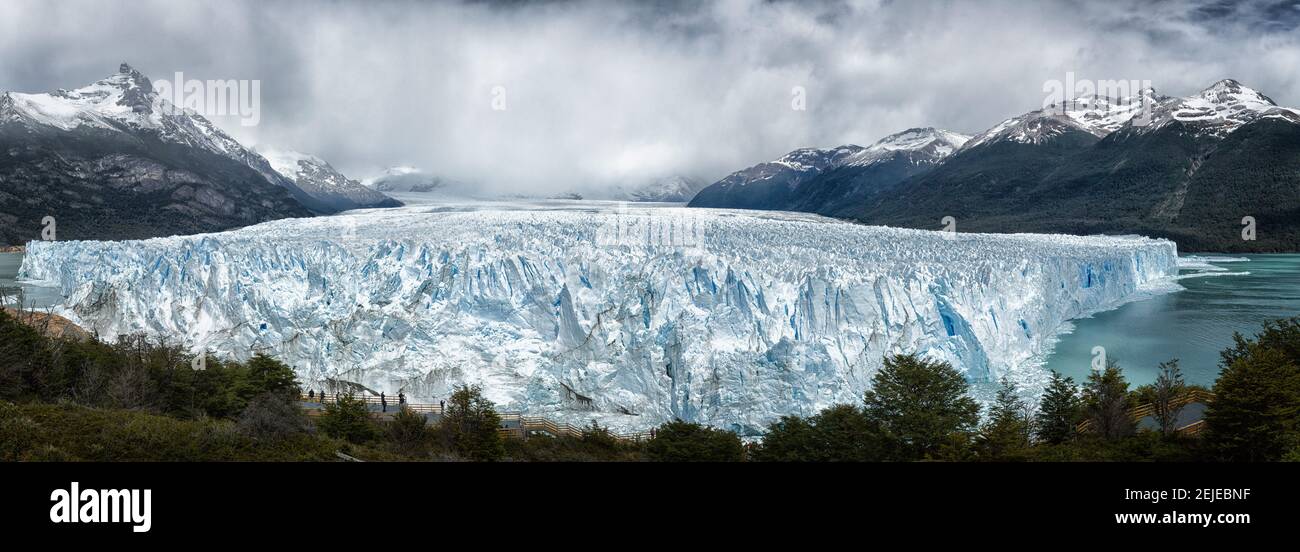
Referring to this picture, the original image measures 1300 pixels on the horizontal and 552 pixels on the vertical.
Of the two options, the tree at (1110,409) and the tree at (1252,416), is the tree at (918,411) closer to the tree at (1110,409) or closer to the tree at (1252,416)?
the tree at (1110,409)

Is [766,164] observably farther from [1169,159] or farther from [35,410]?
[35,410]

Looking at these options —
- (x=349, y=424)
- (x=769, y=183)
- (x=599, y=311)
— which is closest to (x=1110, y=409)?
(x=599, y=311)

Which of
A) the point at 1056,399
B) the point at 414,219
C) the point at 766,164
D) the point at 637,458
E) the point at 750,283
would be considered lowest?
the point at 637,458

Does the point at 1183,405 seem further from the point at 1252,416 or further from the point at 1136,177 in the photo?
the point at 1136,177

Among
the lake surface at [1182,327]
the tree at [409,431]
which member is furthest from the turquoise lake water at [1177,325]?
the tree at [409,431]

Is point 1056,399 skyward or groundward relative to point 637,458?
skyward

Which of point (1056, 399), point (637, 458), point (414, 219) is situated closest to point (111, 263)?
point (414, 219)
